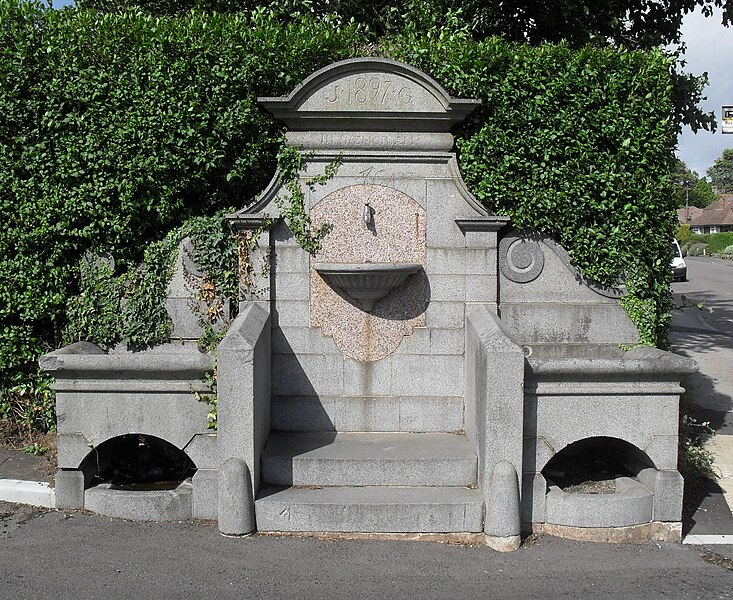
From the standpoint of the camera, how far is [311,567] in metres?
4.55

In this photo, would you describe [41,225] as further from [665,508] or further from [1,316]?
[665,508]

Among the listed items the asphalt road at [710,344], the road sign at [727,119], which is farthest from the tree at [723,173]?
the road sign at [727,119]

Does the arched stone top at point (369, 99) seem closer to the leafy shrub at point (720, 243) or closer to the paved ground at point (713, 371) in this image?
the paved ground at point (713, 371)

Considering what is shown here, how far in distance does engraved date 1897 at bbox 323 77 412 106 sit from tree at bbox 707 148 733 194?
109 metres

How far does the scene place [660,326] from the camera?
6672 millimetres

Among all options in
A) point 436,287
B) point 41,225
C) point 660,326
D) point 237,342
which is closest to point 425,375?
point 436,287

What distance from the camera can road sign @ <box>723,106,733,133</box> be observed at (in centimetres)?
1434

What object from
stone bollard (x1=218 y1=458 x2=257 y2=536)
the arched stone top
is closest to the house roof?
the arched stone top

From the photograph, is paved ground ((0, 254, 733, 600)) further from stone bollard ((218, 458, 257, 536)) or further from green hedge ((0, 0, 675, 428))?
green hedge ((0, 0, 675, 428))

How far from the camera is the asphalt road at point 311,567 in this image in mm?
4270

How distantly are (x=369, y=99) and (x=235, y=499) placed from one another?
3739 millimetres

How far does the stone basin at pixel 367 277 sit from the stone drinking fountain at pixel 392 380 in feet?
0.07

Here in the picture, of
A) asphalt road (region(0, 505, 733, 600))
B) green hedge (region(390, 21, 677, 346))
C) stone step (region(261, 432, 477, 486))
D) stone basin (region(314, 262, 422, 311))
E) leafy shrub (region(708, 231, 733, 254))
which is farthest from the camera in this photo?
leafy shrub (region(708, 231, 733, 254))

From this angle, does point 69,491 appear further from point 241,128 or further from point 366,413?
point 241,128
